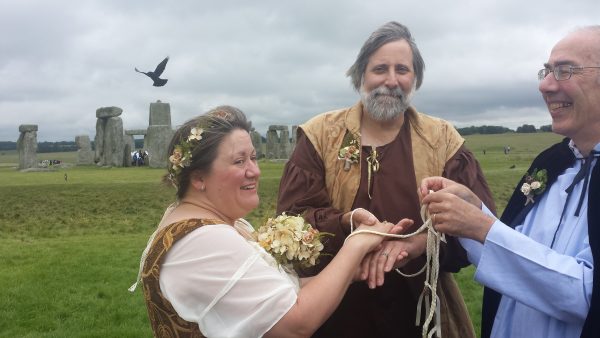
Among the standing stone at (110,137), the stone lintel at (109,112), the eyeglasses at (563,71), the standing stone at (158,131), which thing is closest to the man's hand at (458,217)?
the eyeglasses at (563,71)

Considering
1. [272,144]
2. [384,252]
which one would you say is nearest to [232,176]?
[384,252]

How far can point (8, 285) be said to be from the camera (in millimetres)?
7691

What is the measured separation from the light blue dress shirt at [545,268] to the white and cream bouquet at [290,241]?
0.85 meters

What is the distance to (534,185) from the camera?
3.23m

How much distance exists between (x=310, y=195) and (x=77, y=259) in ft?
21.3

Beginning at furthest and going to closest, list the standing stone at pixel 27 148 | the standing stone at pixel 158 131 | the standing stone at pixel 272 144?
the standing stone at pixel 272 144
the standing stone at pixel 27 148
the standing stone at pixel 158 131

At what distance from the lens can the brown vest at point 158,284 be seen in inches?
101

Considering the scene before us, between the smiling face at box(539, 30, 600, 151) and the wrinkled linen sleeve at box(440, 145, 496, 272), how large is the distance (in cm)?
83

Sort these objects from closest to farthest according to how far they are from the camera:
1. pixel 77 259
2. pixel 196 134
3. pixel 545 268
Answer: pixel 545 268, pixel 196 134, pixel 77 259

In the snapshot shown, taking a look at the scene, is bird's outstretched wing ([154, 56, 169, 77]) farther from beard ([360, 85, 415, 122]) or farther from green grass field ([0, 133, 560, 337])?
beard ([360, 85, 415, 122])

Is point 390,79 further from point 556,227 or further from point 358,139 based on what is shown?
point 556,227

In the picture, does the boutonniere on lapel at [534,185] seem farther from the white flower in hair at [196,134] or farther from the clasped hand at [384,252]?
the white flower in hair at [196,134]

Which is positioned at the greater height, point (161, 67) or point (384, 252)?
point (161, 67)

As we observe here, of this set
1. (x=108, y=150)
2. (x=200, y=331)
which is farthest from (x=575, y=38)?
(x=108, y=150)
